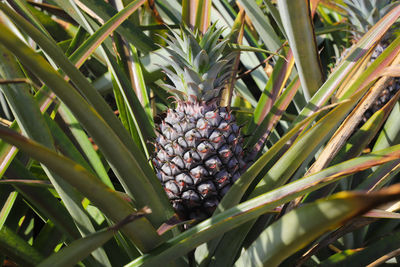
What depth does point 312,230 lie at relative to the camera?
509mm

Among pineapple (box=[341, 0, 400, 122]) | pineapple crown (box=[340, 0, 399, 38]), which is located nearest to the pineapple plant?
pineapple (box=[341, 0, 400, 122])

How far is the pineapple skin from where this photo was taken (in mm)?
913

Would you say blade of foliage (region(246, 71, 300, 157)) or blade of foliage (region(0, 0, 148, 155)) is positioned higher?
blade of foliage (region(0, 0, 148, 155))

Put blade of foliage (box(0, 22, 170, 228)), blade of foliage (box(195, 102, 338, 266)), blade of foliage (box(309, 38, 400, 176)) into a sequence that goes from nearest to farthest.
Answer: blade of foliage (box(0, 22, 170, 228)), blade of foliage (box(195, 102, 338, 266)), blade of foliage (box(309, 38, 400, 176))

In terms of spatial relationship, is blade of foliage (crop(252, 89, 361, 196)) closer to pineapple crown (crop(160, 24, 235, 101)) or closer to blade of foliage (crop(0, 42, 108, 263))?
pineapple crown (crop(160, 24, 235, 101))

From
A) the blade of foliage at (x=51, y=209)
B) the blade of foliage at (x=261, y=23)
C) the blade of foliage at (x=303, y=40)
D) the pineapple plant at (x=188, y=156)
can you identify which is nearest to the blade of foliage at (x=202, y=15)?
the pineapple plant at (x=188, y=156)

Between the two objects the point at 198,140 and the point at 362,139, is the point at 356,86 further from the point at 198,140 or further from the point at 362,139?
the point at 198,140

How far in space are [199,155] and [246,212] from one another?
32cm

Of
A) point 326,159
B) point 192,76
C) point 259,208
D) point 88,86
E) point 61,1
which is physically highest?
point 61,1

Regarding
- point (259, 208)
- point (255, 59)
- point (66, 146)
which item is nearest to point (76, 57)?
point (66, 146)

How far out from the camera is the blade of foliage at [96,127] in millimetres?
528

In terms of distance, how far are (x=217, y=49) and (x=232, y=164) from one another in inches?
10.9

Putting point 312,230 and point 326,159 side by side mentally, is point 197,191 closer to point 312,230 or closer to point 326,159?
point 326,159

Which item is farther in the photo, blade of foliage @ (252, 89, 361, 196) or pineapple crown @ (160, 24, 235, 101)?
pineapple crown @ (160, 24, 235, 101)
